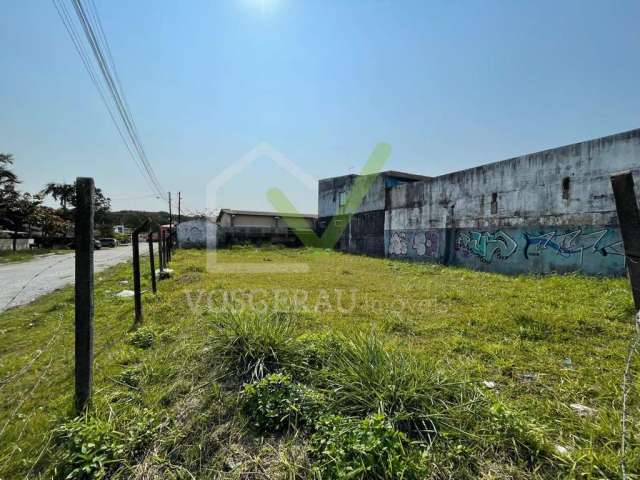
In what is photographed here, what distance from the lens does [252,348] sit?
2443 mm

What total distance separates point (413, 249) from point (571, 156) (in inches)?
269

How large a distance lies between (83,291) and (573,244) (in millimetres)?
10214

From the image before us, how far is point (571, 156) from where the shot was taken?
782 centimetres

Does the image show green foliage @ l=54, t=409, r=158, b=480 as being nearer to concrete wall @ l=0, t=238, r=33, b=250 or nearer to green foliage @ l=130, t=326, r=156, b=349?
green foliage @ l=130, t=326, r=156, b=349

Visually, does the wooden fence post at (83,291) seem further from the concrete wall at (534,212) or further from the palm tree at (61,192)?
the palm tree at (61,192)

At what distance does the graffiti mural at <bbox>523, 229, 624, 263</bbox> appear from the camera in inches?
279

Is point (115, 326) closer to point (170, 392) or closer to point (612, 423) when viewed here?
point (170, 392)

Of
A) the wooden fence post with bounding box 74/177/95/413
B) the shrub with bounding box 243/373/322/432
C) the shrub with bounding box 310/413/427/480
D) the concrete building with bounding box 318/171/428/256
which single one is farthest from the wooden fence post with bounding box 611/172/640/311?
the concrete building with bounding box 318/171/428/256

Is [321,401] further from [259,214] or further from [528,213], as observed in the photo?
[259,214]

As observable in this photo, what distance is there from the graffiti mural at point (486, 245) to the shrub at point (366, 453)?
9.64 metres

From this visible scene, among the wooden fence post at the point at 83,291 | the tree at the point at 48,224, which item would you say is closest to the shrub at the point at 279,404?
the wooden fence post at the point at 83,291

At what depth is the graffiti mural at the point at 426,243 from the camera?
1240 cm

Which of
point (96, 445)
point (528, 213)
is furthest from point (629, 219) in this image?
point (528, 213)

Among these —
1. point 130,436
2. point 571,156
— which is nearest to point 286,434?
point 130,436
